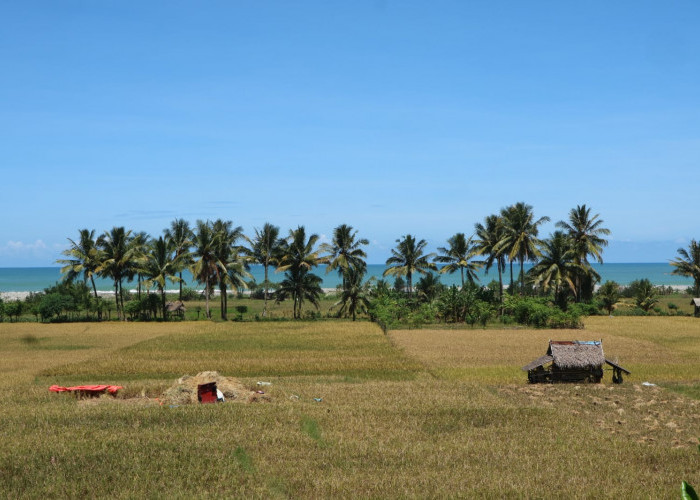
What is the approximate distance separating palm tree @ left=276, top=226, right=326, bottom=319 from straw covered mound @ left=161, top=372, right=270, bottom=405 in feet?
104

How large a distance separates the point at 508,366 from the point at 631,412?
8.91 metres

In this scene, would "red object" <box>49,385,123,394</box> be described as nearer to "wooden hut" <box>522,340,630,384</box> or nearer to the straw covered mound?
the straw covered mound

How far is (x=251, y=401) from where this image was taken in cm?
1719

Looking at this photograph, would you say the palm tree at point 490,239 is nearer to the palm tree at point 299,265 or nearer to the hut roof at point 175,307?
the palm tree at point 299,265

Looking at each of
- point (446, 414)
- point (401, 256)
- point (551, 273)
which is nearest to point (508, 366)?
point (446, 414)

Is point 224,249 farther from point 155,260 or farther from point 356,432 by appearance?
point 356,432

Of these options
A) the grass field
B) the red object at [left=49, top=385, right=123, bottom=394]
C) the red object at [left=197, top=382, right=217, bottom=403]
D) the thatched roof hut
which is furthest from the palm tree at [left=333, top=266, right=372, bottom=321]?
the red object at [left=197, top=382, right=217, bottom=403]

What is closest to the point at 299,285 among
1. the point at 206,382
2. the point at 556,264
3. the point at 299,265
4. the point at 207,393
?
the point at 299,265

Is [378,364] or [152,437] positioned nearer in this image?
[152,437]

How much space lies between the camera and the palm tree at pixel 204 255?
49469 millimetres

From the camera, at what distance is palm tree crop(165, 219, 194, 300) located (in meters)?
50.8

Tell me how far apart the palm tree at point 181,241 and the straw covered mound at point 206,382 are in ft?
110

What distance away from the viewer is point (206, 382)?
1772 cm

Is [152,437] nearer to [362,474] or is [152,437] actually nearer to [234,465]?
[234,465]
